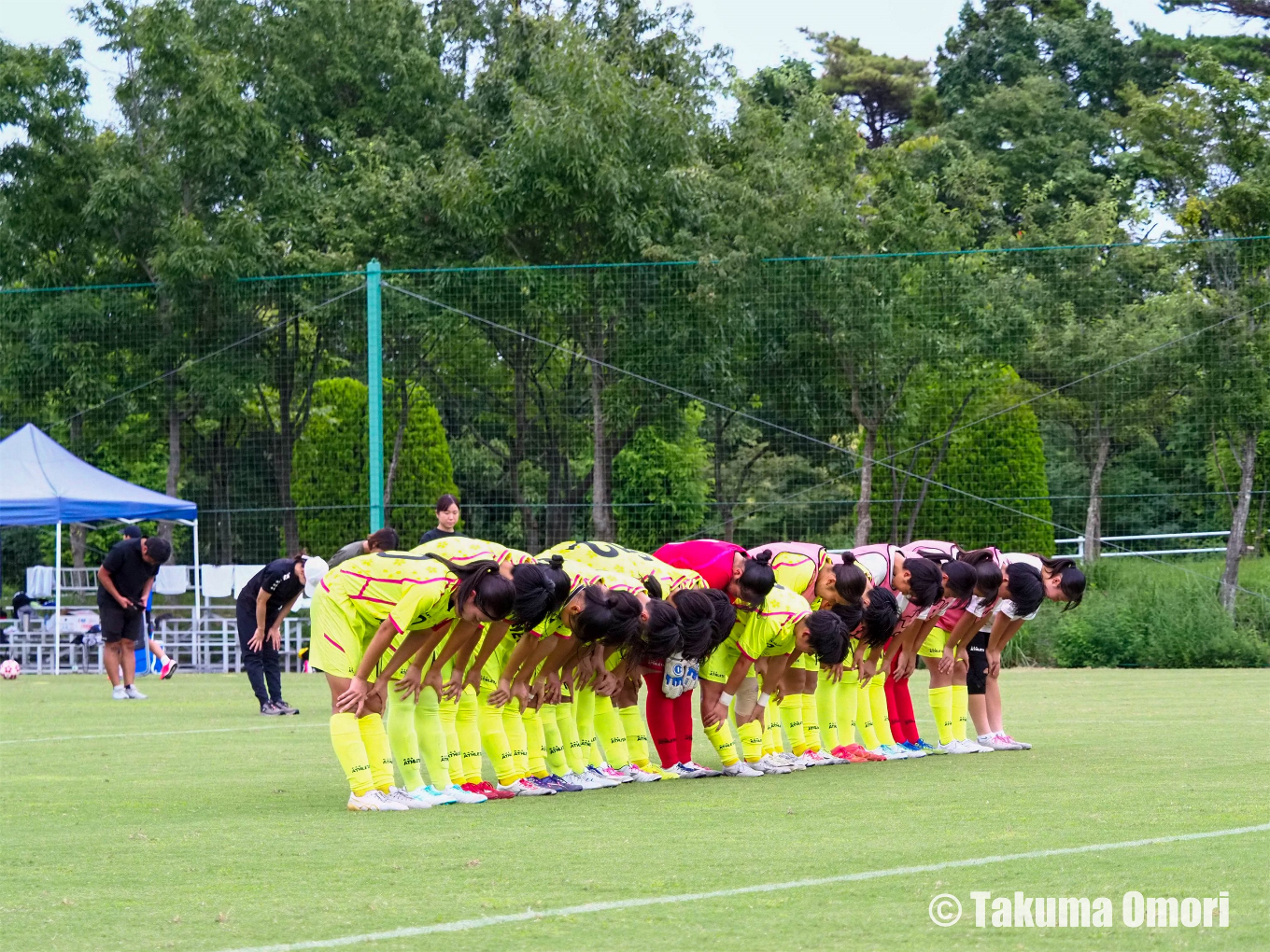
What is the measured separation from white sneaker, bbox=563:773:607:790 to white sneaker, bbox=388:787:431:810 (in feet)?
3.59

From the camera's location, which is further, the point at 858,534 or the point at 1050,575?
the point at 858,534

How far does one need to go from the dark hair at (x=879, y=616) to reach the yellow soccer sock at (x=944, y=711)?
1.00 meters

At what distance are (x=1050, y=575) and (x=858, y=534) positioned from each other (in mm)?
9172

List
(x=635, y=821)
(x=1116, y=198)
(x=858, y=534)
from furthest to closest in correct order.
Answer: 1. (x=1116, y=198)
2. (x=858, y=534)
3. (x=635, y=821)

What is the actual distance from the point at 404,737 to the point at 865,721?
3.35 m

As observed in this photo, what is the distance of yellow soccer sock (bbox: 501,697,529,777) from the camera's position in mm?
9180

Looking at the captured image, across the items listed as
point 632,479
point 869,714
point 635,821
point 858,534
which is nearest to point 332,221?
point 632,479

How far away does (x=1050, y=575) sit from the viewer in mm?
10938

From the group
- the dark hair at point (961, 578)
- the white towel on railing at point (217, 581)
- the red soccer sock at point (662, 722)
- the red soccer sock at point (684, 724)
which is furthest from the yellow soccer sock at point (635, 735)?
the white towel on railing at point (217, 581)

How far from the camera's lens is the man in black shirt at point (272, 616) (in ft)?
48.1

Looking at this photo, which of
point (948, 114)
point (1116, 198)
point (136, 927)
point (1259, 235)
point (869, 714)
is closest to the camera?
point (136, 927)

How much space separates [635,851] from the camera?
6.64 metres

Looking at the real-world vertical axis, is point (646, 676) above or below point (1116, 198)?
below

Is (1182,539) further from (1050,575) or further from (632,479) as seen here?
(1050,575)
